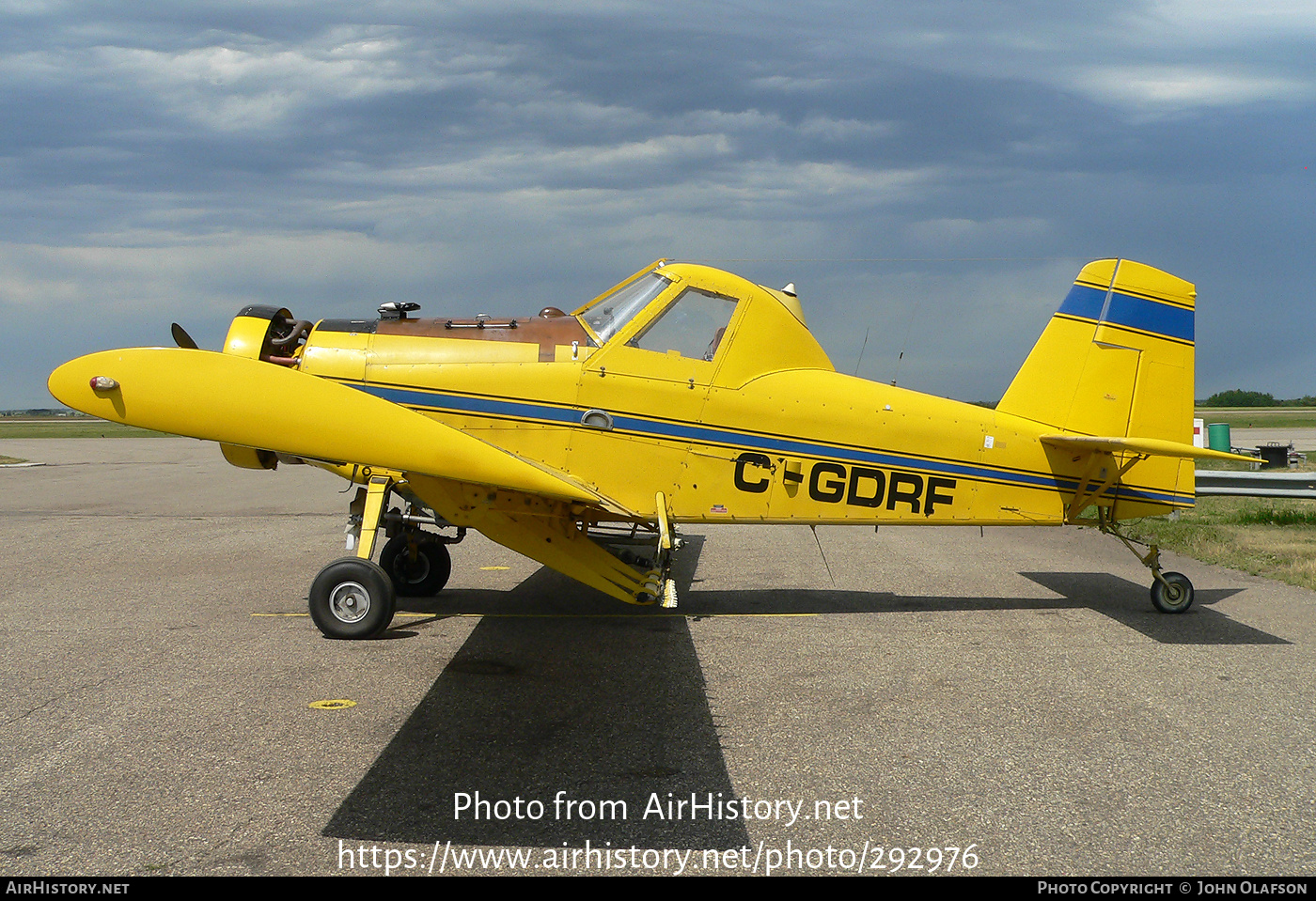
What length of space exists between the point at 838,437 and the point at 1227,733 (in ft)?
11.3

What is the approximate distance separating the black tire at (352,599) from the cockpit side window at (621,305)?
8.31 feet

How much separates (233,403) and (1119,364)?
7.53 m

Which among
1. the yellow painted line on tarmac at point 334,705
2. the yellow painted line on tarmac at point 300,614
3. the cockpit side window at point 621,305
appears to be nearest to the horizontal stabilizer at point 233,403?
the yellow painted line on tarmac at point 334,705

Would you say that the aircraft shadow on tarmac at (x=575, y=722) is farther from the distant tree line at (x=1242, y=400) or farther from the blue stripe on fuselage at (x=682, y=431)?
the distant tree line at (x=1242, y=400)

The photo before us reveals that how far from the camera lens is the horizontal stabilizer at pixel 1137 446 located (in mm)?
7469

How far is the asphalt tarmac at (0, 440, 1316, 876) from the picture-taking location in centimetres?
380

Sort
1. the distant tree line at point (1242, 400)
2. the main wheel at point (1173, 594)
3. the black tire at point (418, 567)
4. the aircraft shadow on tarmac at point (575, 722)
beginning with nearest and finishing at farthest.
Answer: the aircraft shadow on tarmac at point (575, 722)
the main wheel at point (1173, 594)
the black tire at point (418, 567)
the distant tree line at point (1242, 400)

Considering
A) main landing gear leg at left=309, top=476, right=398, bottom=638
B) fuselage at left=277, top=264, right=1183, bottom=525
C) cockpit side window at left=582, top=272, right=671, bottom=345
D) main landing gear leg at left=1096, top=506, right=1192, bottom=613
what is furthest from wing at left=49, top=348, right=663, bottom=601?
main landing gear leg at left=1096, top=506, right=1192, bottom=613

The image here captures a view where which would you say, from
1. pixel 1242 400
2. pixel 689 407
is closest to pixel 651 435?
pixel 689 407

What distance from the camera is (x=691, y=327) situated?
24.0 ft

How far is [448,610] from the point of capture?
8258 mm
